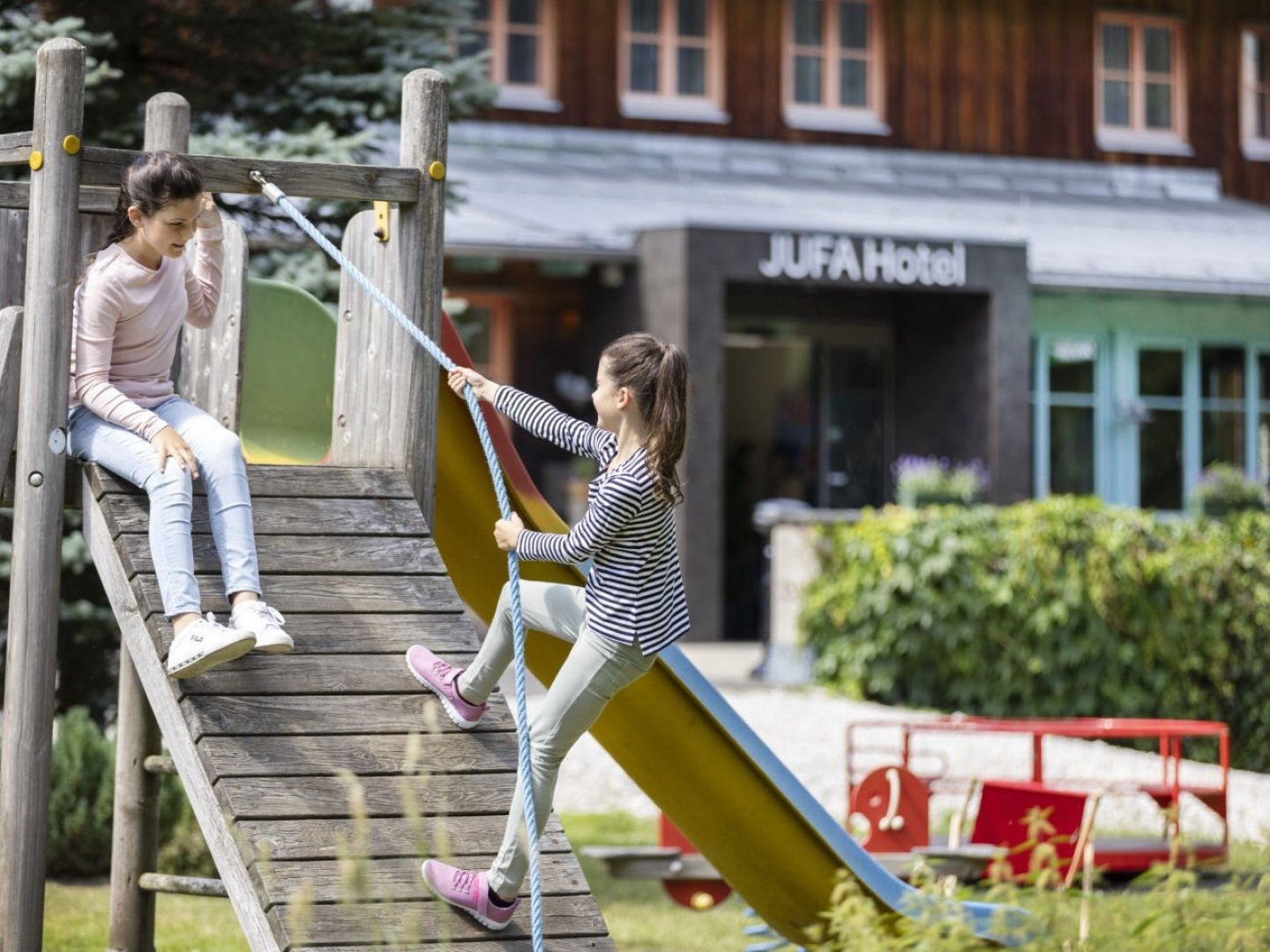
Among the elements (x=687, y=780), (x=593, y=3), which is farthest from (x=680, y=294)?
(x=687, y=780)

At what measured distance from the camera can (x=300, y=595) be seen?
193 inches

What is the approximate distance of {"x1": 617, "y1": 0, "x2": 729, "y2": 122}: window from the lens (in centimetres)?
1988

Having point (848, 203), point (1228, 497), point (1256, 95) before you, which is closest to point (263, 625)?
point (1228, 497)

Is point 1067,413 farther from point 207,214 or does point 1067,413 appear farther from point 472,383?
point 207,214

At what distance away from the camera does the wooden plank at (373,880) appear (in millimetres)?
4145

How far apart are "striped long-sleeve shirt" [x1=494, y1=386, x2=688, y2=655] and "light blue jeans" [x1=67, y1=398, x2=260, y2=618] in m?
0.71

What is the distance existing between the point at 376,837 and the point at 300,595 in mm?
792

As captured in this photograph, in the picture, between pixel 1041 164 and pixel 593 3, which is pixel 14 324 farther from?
pixel 1041 164

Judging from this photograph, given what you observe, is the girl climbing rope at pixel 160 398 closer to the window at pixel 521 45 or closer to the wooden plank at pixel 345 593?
the wooden plank at pixel 345 593

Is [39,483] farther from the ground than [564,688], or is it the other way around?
[39,483]

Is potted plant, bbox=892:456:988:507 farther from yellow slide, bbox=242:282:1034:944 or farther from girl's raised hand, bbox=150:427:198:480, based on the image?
girl's raised hand, bbox=150:427:198:480

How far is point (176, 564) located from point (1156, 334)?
16747mm

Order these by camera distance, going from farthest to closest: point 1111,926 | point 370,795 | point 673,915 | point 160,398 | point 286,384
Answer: point 673,915
point 286,384
point 160,398
point 370,795
point 1111,926

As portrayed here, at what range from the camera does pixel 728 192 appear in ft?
63.3
